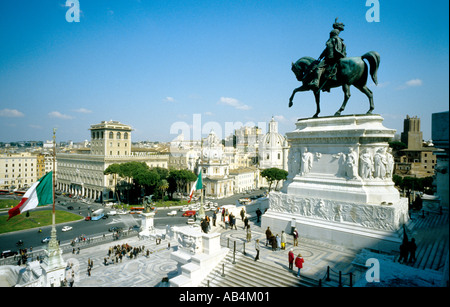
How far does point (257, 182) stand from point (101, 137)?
4585 centimetres

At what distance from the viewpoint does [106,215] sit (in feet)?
138

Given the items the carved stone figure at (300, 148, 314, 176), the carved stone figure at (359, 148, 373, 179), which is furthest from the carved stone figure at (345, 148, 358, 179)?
the carved stone figure at (300, 148, 314, 176)

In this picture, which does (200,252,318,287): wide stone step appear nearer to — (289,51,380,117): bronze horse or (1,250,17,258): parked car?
(289,51,380,117): bronze horse

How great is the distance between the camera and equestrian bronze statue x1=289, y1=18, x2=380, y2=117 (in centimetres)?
1488

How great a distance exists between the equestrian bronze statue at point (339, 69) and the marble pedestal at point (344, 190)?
1.62m

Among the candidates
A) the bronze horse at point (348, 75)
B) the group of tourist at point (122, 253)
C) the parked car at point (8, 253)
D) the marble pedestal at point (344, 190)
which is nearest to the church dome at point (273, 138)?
the group of tourist at point (122, 253)

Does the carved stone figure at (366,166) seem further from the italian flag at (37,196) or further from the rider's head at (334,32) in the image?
the italian flag at (37,196)

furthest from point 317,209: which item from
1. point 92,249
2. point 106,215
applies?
point 106,215

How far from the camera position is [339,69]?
15.2m

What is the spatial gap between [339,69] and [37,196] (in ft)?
59.6

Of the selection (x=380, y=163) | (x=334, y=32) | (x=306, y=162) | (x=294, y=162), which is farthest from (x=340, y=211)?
(x=334, y=32)

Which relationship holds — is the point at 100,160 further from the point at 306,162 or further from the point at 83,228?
the point at 306,162

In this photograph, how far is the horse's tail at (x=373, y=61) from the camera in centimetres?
1475
